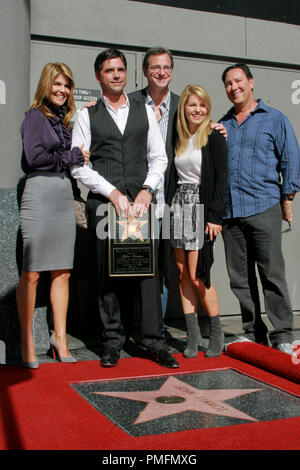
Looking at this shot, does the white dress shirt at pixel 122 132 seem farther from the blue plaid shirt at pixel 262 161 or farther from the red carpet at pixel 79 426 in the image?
the red carpet at pixel 79 426

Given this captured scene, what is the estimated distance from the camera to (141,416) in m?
2.85

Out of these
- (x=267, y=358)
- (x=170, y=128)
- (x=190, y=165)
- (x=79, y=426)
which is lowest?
(x=79, y=426)

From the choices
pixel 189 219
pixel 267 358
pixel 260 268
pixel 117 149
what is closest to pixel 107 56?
pixel 117 149

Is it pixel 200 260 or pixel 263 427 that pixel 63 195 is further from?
pixel 263 427

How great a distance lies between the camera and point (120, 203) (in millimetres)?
3748

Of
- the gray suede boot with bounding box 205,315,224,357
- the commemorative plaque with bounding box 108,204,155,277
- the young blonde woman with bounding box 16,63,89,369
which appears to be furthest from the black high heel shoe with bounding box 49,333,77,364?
the gray suede boot with bounding box 205,315,224,357

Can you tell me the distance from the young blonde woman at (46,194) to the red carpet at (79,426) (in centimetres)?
42

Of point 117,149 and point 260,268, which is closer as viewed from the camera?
point 117,149

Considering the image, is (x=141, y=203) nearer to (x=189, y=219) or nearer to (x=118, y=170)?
(x=118, y=170)

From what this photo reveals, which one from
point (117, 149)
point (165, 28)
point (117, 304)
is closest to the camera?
point (117, 149)

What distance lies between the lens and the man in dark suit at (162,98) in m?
4.20

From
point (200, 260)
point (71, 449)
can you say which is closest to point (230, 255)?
point (200, 260)

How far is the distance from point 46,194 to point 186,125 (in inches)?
42.7

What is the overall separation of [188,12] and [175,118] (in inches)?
68.2
